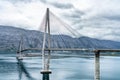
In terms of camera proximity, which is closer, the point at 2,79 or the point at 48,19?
the point at 48,19

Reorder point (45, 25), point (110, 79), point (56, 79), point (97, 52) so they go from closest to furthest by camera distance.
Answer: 1. point (97, 52)
2. point (45, 25)
3. point (56, 79)
4. point (110, 79)

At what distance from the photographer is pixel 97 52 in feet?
207

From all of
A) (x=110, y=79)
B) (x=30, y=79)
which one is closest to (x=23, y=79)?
(x=30, y=79)

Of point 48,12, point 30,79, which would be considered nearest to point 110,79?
point 30,79

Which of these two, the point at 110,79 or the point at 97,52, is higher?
the point at 97,52

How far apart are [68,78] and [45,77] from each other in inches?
648

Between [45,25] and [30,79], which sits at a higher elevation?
[45,25]

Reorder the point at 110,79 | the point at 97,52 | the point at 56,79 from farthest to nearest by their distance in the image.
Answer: the point at 110,79 → the point at 56,79 → the point at 97,52

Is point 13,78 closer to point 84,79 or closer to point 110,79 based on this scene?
point 84,79

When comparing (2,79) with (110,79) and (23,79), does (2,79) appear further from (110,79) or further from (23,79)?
(110,79)

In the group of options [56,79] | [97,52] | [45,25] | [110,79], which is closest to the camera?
[97,52]

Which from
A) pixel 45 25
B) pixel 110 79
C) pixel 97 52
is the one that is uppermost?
pixel 45 25

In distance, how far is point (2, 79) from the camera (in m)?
104

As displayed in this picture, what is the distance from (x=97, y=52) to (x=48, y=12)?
111 feet
